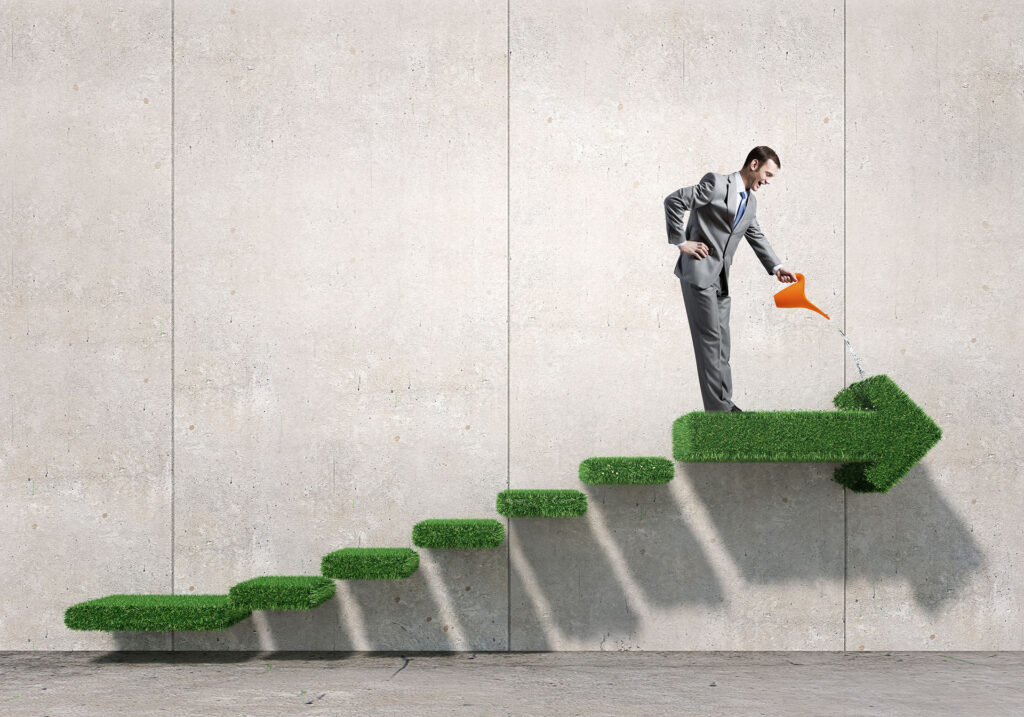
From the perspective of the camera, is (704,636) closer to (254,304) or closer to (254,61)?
(254,304)

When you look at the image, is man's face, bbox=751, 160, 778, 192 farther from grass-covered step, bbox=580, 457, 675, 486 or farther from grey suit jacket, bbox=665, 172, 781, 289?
grass-covered step, bbox=580, 457, 675, 486

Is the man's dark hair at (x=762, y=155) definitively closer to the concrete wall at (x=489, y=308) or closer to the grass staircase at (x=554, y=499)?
the concrete wall at (x=489, y=308)

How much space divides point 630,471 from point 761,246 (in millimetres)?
1223

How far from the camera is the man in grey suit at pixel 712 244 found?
3.36 meters

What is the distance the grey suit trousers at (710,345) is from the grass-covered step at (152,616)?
2240mm

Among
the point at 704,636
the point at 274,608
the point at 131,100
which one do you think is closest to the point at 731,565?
the point at 704,636

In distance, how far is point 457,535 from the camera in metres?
3.27

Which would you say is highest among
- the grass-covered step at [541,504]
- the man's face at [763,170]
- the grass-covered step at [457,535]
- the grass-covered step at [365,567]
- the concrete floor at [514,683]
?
the man's face at [763,170]

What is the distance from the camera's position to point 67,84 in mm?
3711

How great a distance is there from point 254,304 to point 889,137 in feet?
10.5

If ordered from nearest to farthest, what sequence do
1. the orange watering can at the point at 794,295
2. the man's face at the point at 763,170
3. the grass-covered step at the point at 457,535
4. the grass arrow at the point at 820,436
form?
1. the grass arrow at the point at 820,436
2. the grass-covered step at the point at 457,535
3. the man's face at the point at 763,170
4. the orange watering can at the point at 794,295

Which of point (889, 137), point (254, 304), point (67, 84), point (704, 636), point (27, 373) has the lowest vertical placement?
point (704, 636)

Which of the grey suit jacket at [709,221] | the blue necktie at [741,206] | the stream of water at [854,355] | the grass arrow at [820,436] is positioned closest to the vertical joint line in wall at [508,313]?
the grey suit jacket at [709,221]

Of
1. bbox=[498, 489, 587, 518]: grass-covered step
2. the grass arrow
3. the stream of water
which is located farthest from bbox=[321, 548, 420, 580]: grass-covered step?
the stream of water
